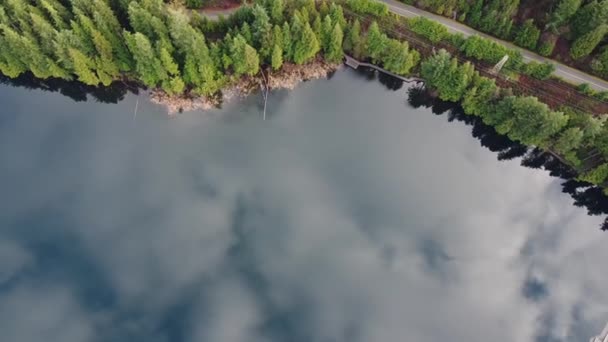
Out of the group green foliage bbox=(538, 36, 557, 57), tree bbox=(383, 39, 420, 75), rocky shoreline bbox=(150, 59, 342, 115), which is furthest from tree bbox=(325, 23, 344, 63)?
green foliage bbox=(538, 36, 557, 57)

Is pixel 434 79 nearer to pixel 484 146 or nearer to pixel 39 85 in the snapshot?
pixel 484 146

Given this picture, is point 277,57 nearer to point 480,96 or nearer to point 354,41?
point 354,41

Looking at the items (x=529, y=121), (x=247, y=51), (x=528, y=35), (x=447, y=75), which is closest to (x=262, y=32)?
(x=247, y=51)

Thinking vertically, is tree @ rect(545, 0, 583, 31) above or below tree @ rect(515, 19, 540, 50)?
above

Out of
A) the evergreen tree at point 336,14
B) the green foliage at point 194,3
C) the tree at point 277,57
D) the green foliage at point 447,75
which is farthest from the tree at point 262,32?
the green foliage at point 447,75

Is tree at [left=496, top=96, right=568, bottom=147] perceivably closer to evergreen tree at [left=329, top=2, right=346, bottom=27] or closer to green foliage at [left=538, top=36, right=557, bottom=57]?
green foliage at [left=538, top=36, right=557, bottom=57]

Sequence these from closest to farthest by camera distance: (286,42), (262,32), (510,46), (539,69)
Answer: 1. (539,69)
2. (262,32)
3. (286,42)
4. (510,46)
